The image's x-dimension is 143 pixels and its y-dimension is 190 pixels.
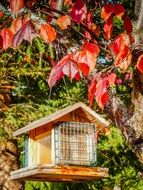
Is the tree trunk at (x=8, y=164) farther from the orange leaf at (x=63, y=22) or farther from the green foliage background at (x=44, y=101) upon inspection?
the orange leaf at (x=63, y=22)

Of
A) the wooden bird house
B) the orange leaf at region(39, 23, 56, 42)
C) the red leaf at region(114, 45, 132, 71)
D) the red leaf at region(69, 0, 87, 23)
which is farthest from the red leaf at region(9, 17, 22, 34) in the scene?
the wooden bird house

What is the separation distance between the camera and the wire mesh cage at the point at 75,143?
146 inches

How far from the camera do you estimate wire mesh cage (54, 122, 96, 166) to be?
12.2 feet

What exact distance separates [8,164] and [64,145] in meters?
2.26

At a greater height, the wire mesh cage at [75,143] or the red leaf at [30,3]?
the red leaf at [30,3]

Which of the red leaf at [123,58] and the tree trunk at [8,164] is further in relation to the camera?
the tree trunk at [8,164]

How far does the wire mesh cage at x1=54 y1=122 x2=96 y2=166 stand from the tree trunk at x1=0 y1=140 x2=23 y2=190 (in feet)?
6.32

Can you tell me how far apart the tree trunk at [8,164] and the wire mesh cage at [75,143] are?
193 centimetres

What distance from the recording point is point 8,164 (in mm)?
5895

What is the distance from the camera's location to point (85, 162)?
3.79m

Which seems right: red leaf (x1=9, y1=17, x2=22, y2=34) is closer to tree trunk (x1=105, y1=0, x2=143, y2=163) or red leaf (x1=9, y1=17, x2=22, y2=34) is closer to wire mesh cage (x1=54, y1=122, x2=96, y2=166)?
tree trunk (x1=105, y1=0, x2=143, y2=163)

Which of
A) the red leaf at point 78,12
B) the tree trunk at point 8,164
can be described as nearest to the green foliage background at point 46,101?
the tree trunk at point 8,164

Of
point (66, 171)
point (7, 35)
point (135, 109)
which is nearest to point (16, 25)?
point (7, 35)

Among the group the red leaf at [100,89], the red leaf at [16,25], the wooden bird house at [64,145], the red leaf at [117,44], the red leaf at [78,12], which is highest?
the red leaf at [78,12]
